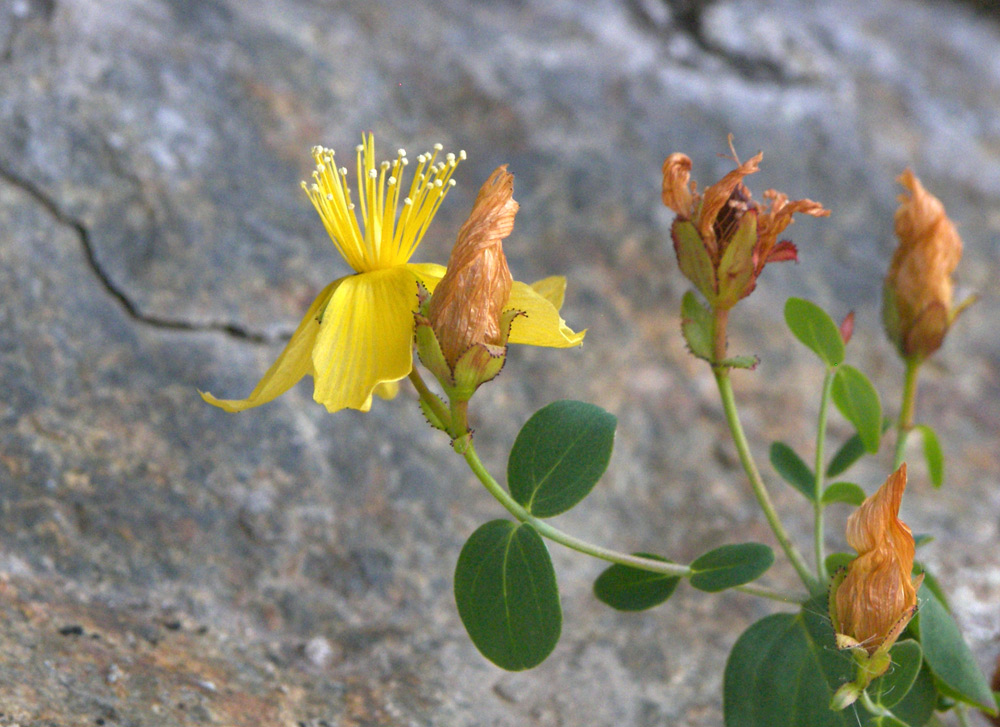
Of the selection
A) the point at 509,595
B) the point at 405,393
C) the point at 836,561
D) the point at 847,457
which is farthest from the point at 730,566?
the point at 405,393

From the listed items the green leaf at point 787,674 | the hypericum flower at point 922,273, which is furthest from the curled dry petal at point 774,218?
the green leaf at point 787,674

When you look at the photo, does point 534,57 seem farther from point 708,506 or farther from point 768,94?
point 708,506

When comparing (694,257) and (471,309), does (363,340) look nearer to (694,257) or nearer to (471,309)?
(471,309)

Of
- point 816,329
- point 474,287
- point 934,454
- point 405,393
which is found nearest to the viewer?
point 474,287

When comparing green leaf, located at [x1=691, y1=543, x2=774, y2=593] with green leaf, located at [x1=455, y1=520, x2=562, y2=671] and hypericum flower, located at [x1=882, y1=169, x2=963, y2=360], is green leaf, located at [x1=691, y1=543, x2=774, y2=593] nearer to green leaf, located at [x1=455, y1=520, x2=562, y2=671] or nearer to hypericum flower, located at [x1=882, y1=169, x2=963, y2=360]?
green leaf, located at [x1=455, y1=520, x2=562, y2=671]

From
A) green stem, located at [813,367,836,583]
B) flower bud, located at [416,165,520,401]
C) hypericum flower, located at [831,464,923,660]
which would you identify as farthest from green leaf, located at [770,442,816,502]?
flower bud, located at [416,165,520,401]

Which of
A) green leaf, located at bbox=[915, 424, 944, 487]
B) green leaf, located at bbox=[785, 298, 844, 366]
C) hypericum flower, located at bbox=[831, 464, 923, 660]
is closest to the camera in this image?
hypericum flower, located at bbox=[831, 464, 923, 660]
